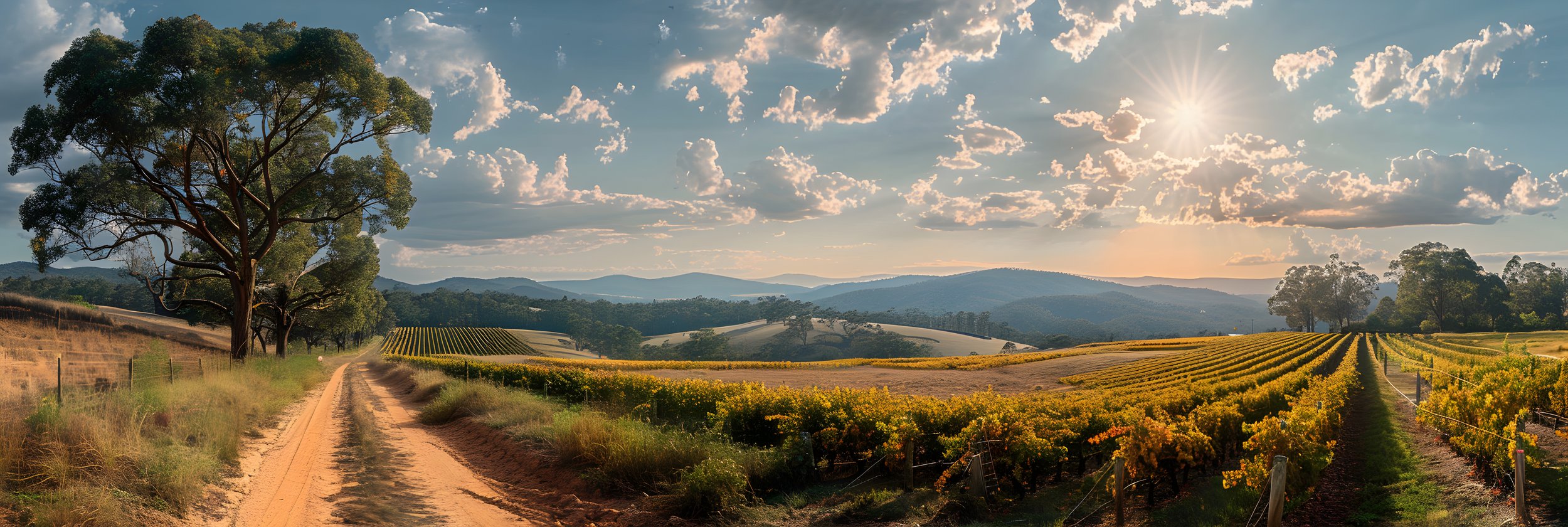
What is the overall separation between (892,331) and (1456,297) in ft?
340

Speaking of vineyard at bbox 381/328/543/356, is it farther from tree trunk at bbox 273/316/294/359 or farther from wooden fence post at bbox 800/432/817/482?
wooden fence post at bbox 800/432/817/482

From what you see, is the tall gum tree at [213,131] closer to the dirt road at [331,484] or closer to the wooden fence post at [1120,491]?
the dirt road at [331,484]

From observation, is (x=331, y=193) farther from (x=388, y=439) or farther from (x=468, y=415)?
(x=388, y=439)

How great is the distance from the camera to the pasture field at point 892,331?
15175 centimetres

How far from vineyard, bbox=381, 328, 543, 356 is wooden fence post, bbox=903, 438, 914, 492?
88.7m

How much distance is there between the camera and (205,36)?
18.3 m

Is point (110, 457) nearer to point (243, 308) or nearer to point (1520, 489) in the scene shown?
point (1520, 489)

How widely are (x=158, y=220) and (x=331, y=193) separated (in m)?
5.01

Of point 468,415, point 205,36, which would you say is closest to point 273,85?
point 205,36

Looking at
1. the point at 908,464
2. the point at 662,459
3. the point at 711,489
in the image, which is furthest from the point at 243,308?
the point at 908,464

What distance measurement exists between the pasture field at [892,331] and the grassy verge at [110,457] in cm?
13941

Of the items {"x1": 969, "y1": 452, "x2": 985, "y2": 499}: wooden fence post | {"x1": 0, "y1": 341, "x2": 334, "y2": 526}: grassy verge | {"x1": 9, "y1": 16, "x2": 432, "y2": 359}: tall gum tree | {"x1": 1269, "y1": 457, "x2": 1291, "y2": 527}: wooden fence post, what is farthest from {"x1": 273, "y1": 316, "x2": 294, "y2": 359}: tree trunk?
{"x1": 1269, "y1": 457, "x2": 1291, "y2": 527}: wooden fence post

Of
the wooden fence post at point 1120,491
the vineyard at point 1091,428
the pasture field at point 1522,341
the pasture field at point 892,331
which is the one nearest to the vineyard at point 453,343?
the pasture field at point 892,331

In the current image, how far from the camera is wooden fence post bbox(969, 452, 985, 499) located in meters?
8.66
